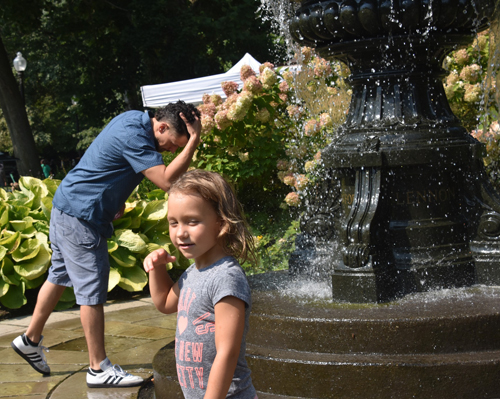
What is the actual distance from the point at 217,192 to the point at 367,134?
214cm

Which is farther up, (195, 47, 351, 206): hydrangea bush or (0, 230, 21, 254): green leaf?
(195, 47, 351, 206): hydrangea bush

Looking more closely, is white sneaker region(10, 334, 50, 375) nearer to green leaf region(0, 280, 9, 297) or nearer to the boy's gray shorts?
the boy's gray shorts

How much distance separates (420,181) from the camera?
3.89m

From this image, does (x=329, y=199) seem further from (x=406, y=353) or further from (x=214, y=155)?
(x=214, y=155)

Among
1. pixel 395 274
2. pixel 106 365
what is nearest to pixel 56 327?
pixel 106 365

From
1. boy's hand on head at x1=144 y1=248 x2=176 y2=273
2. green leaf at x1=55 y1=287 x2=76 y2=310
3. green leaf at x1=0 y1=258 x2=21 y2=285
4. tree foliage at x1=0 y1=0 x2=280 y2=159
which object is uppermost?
tree foliage at x1=0 y1=0 x2=280 y2=159

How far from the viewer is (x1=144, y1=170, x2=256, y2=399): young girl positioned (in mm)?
1938

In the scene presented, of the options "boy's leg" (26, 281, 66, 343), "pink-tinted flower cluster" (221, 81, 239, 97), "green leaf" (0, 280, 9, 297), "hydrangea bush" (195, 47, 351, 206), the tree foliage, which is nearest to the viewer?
"boy's leg" (26, 281, 66, 343)

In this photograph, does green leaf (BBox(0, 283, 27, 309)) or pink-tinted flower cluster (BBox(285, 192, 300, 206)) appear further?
pink-tinted flower cluster (BBox(285, 192, 300, 206))

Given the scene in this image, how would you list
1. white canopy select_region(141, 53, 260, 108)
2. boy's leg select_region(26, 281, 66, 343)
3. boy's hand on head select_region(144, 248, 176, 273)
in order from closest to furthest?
1. boy's hand on head select_region(144, 248, 176, 273)
2. boy's leg select_region(26, 281, 66, 343)
3. white canopy select_region(141, 53, 260, 108)

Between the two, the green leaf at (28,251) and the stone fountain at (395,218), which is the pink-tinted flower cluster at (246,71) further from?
the stone fountain at (395,218)

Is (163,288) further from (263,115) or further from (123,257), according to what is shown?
(263,115)

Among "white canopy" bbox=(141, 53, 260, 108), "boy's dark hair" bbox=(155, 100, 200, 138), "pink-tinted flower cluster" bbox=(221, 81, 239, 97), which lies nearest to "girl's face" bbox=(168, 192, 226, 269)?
"boy's dark hair" bbox=(155, 100, 200, 138)

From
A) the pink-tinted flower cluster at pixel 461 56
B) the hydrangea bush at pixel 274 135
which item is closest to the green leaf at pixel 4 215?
the hydrangea bush at pixel 274 135
